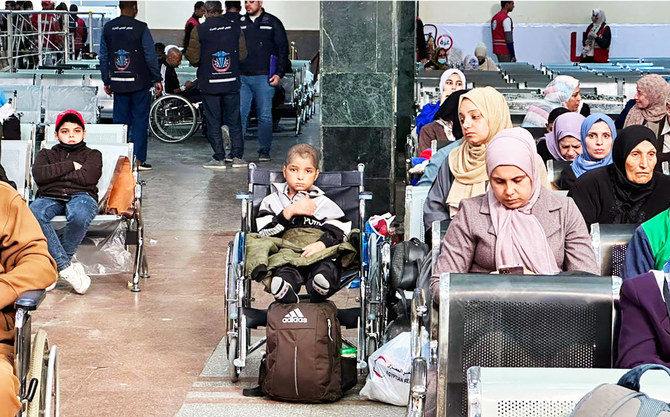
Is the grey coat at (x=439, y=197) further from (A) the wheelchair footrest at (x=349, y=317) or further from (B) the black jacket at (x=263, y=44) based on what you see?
(B) the black jacket at (x=263, y=44)

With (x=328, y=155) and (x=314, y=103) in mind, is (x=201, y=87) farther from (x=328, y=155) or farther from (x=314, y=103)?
(x=314, y=103)

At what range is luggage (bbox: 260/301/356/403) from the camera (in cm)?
560

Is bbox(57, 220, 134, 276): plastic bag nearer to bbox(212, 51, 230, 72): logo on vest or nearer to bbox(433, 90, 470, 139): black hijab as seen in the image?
bbox(433, 90, 470, 139): black hijab

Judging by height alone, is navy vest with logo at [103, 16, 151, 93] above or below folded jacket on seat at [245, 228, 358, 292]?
above

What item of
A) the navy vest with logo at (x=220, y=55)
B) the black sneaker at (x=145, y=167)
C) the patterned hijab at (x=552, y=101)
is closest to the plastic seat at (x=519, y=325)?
the patterned hijab at (x=552, y=101)

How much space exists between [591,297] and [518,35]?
82.2ft

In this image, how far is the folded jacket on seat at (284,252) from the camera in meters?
5.92

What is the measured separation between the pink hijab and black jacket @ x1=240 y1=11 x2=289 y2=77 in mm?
9390

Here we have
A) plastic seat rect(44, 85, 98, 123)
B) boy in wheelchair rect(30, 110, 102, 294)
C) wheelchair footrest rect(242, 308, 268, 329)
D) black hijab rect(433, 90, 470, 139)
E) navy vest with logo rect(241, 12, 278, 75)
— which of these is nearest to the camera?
wheelchair footrest rect(242, 308, 268, 329)

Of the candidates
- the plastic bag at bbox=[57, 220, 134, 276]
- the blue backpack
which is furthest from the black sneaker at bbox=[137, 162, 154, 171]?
the plastic bag at bbox=[57, 220, 134, 276]

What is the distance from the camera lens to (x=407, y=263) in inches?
211

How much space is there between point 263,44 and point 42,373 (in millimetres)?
10004

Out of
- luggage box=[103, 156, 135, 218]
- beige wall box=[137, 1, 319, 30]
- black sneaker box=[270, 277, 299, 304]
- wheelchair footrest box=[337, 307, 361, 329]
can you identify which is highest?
beige wall box=[137, 1, 319, 30]

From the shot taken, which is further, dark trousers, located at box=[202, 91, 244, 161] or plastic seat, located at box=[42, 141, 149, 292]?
dark trousers, located at box=[202, 91, 244, 161]
